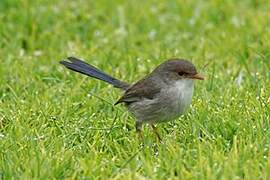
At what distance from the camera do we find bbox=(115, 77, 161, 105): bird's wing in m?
6.88

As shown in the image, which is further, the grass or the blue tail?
the blue tail

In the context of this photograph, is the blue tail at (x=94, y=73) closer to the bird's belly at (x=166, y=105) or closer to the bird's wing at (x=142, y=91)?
the bird's wing at (x=142, y=91)

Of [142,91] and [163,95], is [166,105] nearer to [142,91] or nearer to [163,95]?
[163,95]

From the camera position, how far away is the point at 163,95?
6.76 m

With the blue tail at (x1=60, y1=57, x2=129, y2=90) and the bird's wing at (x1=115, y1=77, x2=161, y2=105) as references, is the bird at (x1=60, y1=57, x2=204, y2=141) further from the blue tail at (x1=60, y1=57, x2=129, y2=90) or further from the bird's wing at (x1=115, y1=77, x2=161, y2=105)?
the blue tail at (x1=60, y1=57, x2=129, y2=90)

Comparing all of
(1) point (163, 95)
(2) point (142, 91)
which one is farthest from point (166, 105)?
(2) point (142, 91)

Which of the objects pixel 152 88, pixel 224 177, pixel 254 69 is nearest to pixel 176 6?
pixel 254 69

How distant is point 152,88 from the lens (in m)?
6.91

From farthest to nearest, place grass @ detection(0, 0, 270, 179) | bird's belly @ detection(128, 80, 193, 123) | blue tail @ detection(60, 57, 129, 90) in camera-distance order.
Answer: blue tail @ detection(60, 57, 129, 90)
bird's belly @ detection(128, 80, 193, 123)
grass @ detection(0, 0, 270, 179)

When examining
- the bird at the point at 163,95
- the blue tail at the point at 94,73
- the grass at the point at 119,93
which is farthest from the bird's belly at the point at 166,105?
the blue tail at the point at 94,73

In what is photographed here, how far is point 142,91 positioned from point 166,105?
36 centimetres

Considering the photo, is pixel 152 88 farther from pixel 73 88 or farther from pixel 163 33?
pixel 163 33

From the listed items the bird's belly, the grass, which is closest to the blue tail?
the grass

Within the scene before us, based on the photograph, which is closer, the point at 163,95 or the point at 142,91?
the point at 163,95
